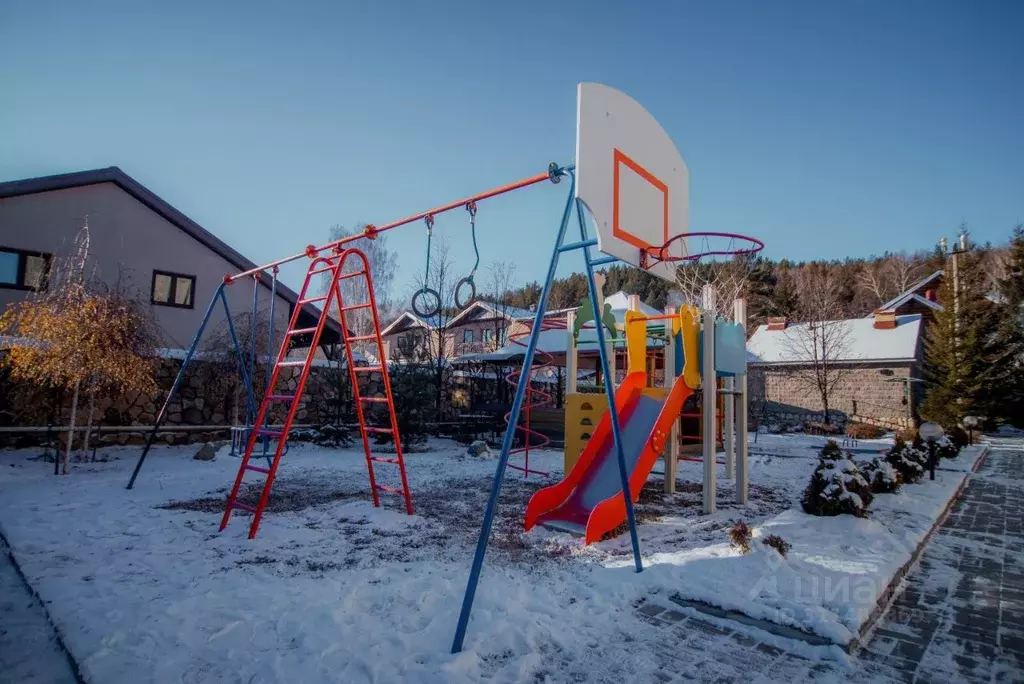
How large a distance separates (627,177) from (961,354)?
70.1 feet

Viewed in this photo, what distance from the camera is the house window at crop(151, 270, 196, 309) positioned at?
1326 cm

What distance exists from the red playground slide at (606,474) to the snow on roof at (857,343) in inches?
710

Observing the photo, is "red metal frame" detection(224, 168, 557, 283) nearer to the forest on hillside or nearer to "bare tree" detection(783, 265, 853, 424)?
"bare tree" detection(783, 265, 853, 424)

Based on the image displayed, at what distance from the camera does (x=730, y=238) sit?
4.77m

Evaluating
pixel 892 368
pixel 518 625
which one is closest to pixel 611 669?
pixel 518 625

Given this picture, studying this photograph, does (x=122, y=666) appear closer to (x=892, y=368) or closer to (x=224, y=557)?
(x=224, y=557)

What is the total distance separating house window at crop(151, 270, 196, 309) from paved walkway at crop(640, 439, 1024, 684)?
45.3 feet

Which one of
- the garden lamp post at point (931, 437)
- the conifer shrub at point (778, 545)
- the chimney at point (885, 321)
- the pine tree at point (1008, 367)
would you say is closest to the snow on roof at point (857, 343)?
the chimney at point (885, 321)

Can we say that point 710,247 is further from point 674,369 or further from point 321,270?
point 321,270

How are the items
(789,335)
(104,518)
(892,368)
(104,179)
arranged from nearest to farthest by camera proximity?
(104,518), (104,179), (892,368), (789,335)

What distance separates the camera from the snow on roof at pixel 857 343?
68.0ft

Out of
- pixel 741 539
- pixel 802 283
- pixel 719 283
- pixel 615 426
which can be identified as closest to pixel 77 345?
pixel 615 426

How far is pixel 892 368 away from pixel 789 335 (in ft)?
13.2

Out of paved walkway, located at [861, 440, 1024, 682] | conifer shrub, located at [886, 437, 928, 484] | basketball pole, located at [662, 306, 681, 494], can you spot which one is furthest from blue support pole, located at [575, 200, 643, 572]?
conifer shrub, located at [886, 437, 928, 484]
